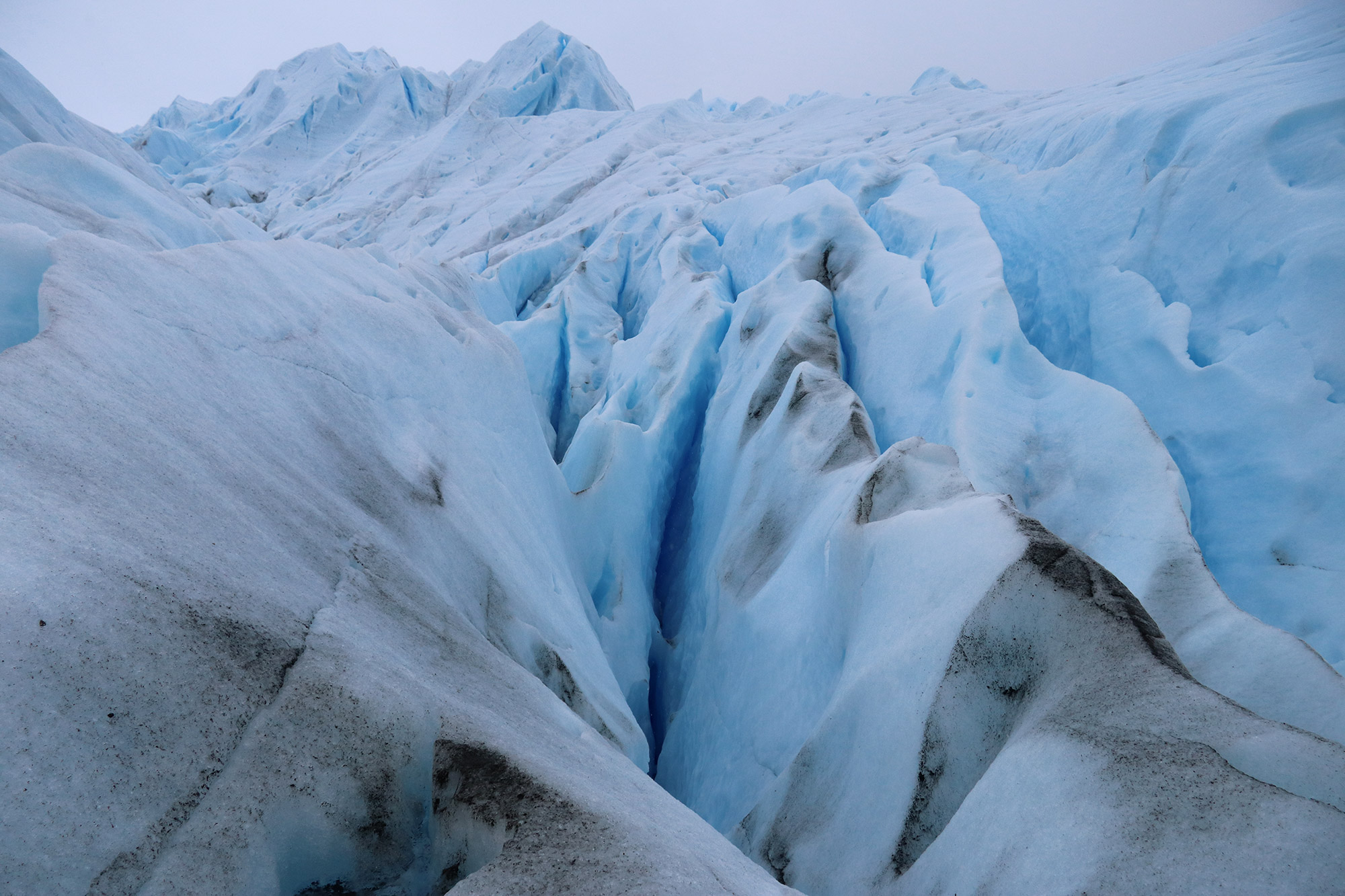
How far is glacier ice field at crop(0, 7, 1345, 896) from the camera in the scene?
1360mm

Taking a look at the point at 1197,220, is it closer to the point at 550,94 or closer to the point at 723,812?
the point at 723,812

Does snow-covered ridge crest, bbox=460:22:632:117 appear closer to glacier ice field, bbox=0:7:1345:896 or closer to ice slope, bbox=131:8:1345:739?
ice slope, bbox=131:8:1345:739

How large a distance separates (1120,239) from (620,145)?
13095mm

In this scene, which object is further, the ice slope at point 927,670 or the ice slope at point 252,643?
the ice slope at point 927,670

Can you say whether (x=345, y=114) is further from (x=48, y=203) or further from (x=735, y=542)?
(x=735, y=542)

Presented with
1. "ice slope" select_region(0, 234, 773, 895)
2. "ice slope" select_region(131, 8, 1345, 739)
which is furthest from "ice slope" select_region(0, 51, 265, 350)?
"ice slope" select_region(131, 8, 1345, 739)

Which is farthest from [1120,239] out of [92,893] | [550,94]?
[550,94]

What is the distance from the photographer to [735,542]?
450 cm

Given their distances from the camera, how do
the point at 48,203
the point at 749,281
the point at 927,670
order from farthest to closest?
the point at 749,281, the point at 48,203, the point at 927,670

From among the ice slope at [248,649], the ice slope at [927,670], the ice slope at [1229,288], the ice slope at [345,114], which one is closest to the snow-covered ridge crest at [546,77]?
the ice slope at [345,114]

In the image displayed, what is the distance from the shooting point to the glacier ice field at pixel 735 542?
1.36 m

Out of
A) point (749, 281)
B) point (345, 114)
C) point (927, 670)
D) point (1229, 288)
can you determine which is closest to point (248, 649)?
point (927, 670)

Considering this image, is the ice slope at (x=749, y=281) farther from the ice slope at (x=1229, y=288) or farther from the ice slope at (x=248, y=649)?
the ice slope at (x=248, y=649)

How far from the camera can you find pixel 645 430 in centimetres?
580
